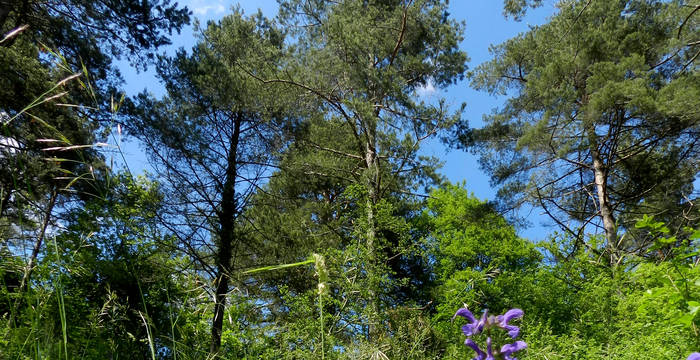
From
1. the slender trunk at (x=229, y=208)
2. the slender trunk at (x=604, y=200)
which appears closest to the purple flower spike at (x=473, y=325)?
the slender trunk at (x=229, y=208)

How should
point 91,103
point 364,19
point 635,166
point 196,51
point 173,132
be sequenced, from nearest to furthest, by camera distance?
1. point 91,103
2. point 173,132
3. point 196,51
4. point 364,19
5. point 635,166

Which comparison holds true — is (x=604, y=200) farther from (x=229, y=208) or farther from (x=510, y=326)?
(x=510, y=326)

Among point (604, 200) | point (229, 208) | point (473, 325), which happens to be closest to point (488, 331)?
point (473, 325)

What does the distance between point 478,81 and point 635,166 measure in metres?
4.11

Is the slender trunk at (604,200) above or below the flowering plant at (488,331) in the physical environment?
above

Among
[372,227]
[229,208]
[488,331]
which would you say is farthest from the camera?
[372,227]

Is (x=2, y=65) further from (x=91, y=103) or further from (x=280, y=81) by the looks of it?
(x=280, y=81)

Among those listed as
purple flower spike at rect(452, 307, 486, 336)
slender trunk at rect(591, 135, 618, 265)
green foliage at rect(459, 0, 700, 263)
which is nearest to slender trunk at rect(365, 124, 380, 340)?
green foliage at rect(459, 0, 700, 263)

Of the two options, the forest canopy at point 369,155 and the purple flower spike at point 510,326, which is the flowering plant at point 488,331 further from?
the forest canopy at point 369,155

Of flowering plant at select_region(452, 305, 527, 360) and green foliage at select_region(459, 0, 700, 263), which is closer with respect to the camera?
flowering plant at select_region(452, 305, 527, 360)

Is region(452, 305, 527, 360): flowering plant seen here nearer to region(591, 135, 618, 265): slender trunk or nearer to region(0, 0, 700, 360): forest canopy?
region(0, 0, 700, 360): forest canopy

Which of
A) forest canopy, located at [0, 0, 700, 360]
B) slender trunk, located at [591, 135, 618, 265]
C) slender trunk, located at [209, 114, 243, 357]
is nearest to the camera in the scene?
forest canopy, located at [0, 0, 700, 360]

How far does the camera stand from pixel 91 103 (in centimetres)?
574

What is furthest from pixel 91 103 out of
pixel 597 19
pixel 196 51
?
pixel 597 19
